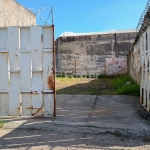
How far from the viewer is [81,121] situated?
319cm

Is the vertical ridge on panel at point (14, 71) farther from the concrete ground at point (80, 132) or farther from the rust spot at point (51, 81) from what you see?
the rust spot at point (51, 81)

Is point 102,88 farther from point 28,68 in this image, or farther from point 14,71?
point 14,71

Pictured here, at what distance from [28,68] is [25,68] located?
6cm

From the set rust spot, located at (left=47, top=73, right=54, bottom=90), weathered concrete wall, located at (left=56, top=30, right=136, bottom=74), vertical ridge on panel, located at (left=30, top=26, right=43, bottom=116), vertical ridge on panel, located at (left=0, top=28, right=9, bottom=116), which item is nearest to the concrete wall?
vertical ridge on panel, located at (left=0, top=28, right=9, bottom=116)

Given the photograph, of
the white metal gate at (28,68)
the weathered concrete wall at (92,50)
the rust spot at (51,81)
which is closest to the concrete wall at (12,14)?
the white metal gate at (28,68)

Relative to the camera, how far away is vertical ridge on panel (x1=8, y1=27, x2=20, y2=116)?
11.0ft

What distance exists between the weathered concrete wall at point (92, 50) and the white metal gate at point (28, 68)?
41.6 ft

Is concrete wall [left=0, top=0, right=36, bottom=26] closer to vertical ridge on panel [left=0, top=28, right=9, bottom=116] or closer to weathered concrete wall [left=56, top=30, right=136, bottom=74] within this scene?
vertical ridge on panel [left=0, top=28, right=9, bottom=116]

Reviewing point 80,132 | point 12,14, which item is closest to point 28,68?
point 80,132

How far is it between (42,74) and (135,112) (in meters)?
2.17

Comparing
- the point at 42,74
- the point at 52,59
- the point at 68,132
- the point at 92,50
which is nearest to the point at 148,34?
the point at 52,59

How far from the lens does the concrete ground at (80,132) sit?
2.29 meters

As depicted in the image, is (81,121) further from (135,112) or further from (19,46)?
(19,46)

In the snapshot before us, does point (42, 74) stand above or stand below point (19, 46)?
below
